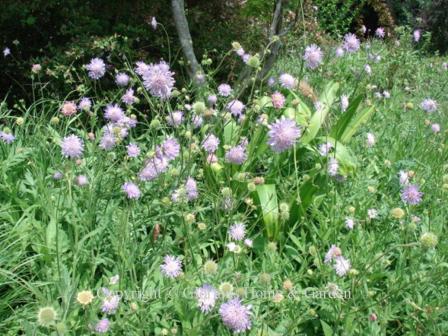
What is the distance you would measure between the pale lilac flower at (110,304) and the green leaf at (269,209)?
803mm

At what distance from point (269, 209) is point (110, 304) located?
3.06 feet

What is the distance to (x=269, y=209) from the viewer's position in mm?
2264

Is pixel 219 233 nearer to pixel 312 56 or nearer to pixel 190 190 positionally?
pixel 190 190

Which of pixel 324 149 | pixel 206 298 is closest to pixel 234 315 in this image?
pixel 206 298

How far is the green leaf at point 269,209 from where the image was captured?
2199 mm

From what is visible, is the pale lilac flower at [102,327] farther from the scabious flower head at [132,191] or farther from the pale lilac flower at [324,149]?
the pale lilac flower at [324,149]

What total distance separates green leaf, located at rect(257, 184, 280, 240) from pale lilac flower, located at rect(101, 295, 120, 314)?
0.80 meters

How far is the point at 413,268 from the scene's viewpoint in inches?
78.4

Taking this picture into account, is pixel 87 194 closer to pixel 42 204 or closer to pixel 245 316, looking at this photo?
pixel 42 204

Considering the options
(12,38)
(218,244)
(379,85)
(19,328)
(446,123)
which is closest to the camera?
(19,328)

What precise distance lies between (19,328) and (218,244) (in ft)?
2.64

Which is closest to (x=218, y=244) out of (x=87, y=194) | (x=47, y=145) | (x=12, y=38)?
(x=87, y=194)

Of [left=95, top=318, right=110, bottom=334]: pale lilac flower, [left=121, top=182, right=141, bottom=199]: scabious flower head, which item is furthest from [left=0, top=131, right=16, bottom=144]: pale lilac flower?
[left=95, top=318, right=110, bottom=334]: pale lilac flower

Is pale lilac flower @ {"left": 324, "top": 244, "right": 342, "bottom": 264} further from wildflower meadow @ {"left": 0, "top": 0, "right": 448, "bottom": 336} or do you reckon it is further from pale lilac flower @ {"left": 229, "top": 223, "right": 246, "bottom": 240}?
pale lilac flower @ {"left": 229, "top": 223, "right": 246, "bottom": 240}
